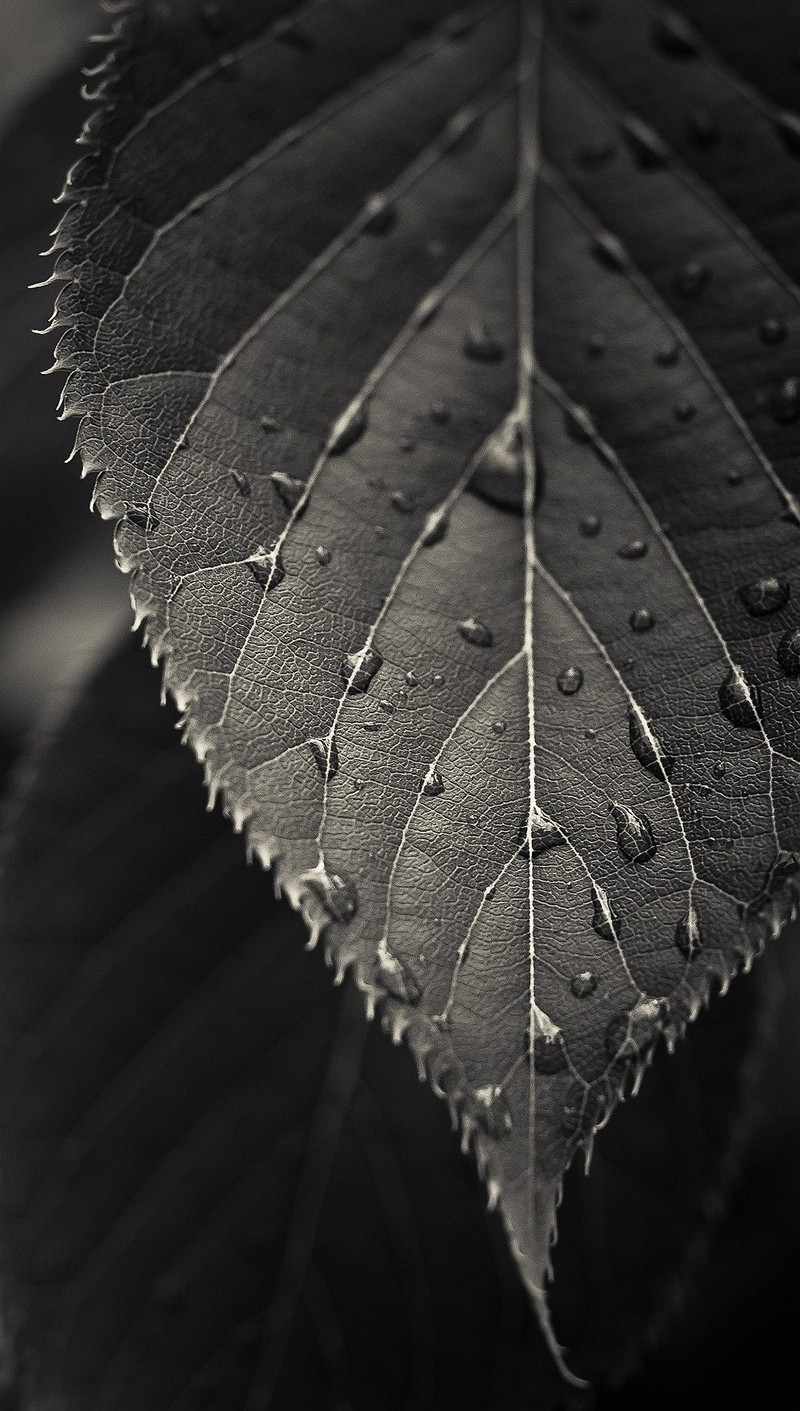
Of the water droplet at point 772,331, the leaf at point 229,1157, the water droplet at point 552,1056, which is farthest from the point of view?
the leaf at point 229,1157

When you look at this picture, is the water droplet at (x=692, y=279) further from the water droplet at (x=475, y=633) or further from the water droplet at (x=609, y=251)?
the water droplet at (x=475, y=633)

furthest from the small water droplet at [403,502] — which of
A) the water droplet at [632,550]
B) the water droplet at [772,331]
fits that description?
the water droplet at [772,331]

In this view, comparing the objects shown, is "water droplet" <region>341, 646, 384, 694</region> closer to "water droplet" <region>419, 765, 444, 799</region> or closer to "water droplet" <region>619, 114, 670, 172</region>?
"water droplet" <region>419, 765, 444, 799</region>

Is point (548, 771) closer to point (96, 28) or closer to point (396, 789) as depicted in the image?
point (396, 789)

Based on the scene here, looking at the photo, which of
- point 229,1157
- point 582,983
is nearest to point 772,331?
point 582,983

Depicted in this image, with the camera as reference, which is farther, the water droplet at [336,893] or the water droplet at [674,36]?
the water droplet at [674,36]

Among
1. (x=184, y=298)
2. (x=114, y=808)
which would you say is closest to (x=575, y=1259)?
(x=114, y=808)

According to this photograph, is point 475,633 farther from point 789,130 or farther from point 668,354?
point 789,130
